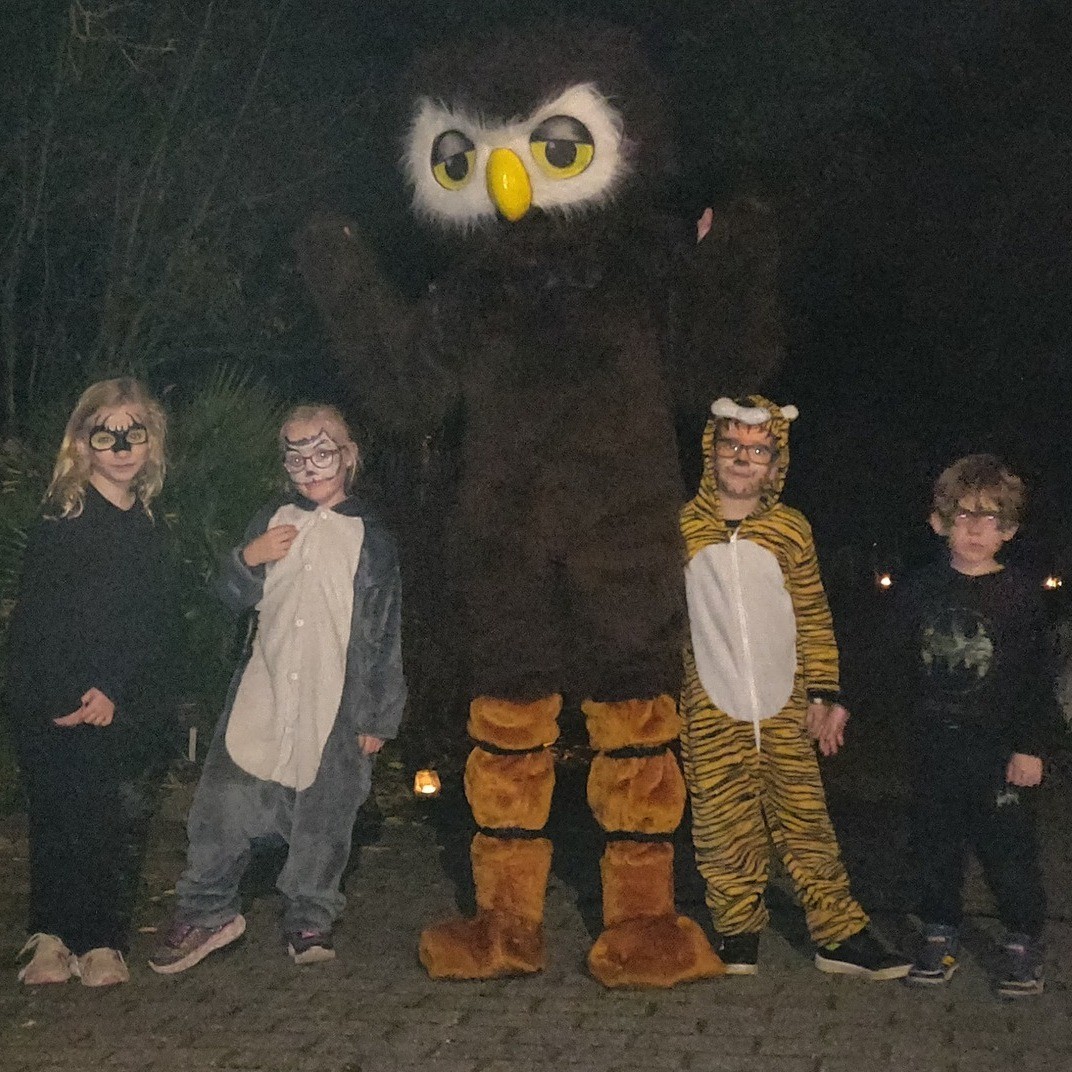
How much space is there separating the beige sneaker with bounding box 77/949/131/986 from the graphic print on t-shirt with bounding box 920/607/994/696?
252 cm

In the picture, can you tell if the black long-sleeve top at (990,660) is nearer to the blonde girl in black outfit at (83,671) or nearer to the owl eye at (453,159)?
the owl eye at (453,159)

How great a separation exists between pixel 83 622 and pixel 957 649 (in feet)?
8.35

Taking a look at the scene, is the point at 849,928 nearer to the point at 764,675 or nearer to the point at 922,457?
the point at 764,675

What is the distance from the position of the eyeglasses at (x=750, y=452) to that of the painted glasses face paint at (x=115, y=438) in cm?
176

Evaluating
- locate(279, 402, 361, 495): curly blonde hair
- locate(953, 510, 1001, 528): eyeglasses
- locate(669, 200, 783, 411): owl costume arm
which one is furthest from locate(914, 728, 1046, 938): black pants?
locate(279, 402, 361, 495): curly blonde hair

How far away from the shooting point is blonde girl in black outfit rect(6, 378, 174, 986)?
4.78 m

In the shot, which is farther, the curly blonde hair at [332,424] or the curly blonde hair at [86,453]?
the curly blonde hair at [332,424]

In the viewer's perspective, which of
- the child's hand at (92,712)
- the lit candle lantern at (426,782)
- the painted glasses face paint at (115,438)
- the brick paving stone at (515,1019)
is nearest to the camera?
the brick paving stone at (515,1019)

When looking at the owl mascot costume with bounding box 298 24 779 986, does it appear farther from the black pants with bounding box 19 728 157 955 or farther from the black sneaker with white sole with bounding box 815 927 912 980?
the black pants with bounding box 19 728 157 955

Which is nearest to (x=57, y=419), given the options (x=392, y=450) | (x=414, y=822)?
(x=392, y=450)

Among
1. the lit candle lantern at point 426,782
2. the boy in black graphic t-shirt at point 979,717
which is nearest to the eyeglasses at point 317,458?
the lit candle lantern at point 426,782

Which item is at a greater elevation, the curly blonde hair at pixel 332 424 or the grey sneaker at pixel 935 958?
the curly blonde hair at pixel 332 424

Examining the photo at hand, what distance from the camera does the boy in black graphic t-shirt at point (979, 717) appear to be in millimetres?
4770

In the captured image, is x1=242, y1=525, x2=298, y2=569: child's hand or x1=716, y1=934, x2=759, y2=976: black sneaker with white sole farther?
x1=242, y1=525, x2=298, y2=569: child's hand
